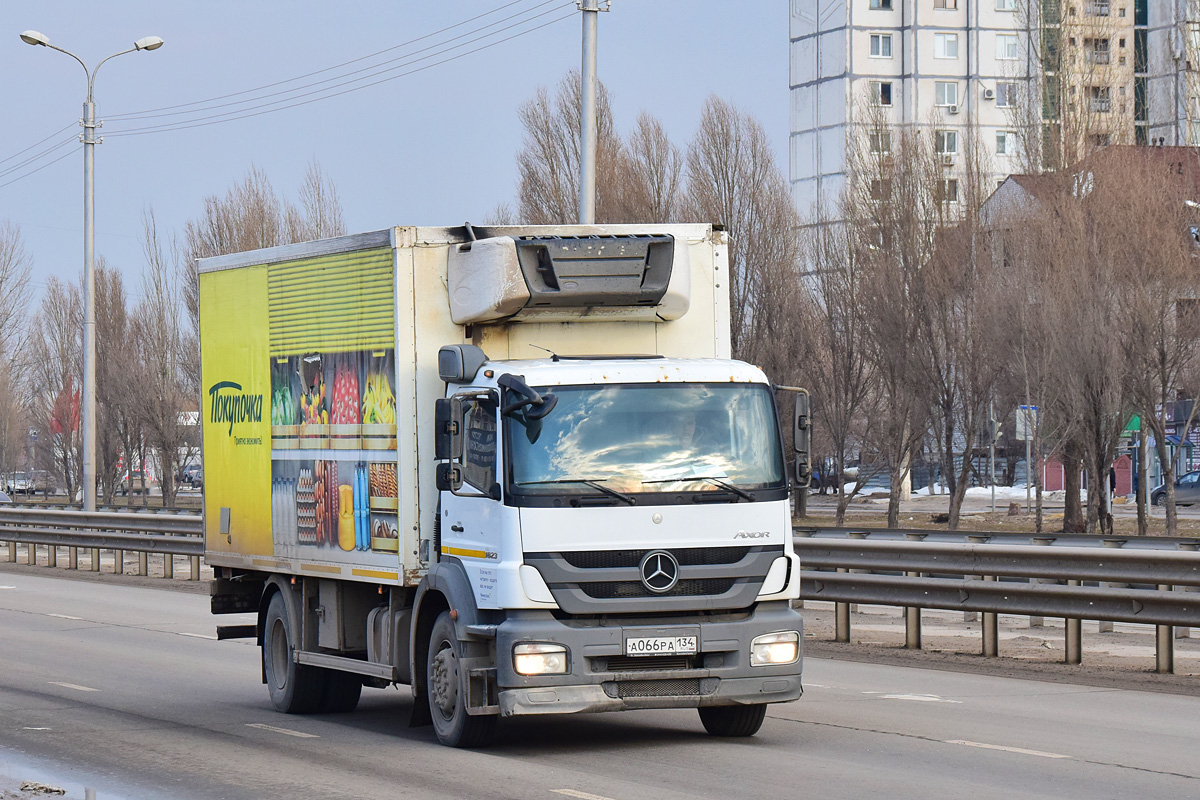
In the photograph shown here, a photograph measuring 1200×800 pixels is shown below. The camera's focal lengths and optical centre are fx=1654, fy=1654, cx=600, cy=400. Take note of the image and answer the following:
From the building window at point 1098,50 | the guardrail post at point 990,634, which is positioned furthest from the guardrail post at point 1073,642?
the building window at point 1098,50

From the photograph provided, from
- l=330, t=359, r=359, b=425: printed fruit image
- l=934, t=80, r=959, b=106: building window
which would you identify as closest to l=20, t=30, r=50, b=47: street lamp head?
l=330, t=359, r=359, b=425: printed fruit image

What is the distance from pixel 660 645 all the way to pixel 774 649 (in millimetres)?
705

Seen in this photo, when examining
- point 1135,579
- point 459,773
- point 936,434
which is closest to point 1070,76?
point 936,434

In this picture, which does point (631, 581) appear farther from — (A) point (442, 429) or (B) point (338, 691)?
(B) point (338, 691)

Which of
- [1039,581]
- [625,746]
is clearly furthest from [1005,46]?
[625,746]

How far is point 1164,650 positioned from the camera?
13.5 m

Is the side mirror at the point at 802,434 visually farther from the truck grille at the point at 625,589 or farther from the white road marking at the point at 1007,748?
the white road marking at the point at 1007,748

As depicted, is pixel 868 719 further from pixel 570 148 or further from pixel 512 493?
pixel 570 148

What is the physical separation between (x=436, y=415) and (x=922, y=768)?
10.7ft

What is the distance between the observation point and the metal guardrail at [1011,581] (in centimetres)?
1316

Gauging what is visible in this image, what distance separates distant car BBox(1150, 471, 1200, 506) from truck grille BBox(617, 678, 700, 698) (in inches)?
1998

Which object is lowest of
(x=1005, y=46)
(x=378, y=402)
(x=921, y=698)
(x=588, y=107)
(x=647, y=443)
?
(x=921, y=698)

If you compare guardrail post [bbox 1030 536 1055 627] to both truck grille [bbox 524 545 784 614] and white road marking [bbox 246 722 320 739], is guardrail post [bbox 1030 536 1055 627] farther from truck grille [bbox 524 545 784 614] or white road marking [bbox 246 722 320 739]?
white road marking [bbox 246 722 320 739]

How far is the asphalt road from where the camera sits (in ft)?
27.0
